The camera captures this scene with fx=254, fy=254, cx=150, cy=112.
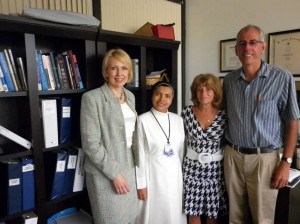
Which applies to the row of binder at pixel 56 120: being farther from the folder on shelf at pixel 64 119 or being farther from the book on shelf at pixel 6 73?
the book on shelf at pixel 6 73

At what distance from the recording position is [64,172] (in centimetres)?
163

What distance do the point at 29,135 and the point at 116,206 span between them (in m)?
0.65

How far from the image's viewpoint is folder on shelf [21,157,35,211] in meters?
1.43

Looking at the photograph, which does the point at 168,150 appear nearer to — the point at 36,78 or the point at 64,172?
the point at 64,172

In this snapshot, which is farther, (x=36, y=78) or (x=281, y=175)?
(x=281, y=175)

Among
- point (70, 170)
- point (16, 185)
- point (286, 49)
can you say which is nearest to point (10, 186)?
point (16, 185)

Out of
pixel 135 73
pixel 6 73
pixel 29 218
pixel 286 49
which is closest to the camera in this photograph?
pixel 6 73

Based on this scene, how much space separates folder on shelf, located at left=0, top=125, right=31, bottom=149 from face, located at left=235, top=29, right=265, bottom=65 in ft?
4.52

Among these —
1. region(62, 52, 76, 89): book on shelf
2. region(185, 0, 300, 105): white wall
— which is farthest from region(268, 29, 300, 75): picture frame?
region(62, 52, 76, 89): book on shelf

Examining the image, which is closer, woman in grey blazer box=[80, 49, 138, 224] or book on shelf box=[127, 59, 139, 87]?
woman in grey blazer box=[80, 49, 138, 224]

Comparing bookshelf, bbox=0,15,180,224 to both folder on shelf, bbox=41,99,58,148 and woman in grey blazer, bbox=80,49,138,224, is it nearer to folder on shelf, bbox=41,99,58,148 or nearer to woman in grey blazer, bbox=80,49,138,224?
folder on shelf, bbox=41,99,58,148

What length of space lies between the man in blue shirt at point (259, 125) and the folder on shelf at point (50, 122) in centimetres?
111

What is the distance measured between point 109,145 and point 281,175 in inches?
41.0

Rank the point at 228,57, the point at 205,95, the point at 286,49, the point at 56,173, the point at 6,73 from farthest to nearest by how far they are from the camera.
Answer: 1. the point at 228,57
2. the point at 286,49
3. the point at 205,95
4. the point at 56,173
5. the point at 6,73
